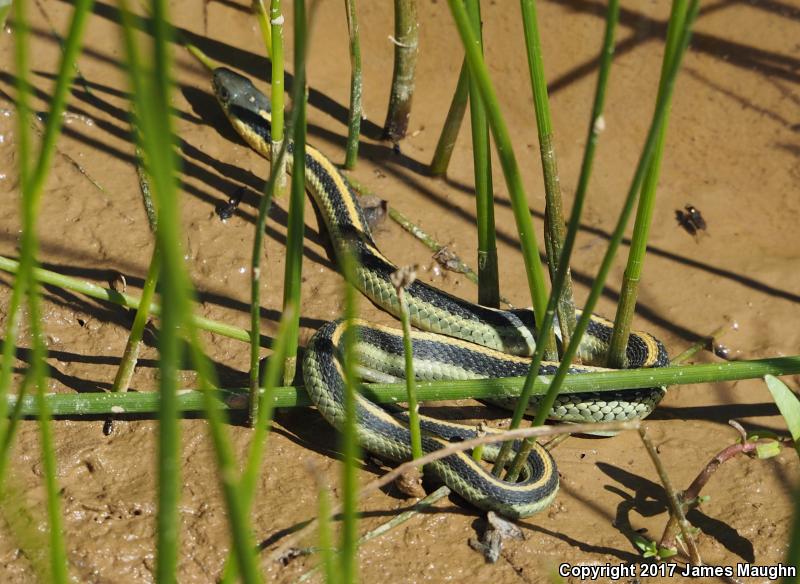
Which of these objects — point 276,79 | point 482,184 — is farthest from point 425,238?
point 276,79

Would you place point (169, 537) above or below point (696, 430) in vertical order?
below

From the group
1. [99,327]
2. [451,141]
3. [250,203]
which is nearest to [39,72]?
[250,203]

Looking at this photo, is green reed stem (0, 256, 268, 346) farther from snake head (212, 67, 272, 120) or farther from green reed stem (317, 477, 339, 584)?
snake head (212, 67, 272, 120)

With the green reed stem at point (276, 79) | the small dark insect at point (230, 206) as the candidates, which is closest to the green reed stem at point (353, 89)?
the small dark insect at point (230, 206)

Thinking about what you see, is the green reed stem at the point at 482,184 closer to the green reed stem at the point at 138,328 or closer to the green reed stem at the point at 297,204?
the green reed stem at the point at 297,204

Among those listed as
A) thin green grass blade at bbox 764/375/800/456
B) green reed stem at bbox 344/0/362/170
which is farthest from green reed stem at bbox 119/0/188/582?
green reed stem at bbox 344/0/362/170

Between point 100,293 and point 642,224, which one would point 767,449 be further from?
point 100,293

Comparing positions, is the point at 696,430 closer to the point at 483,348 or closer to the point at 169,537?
the point at 483,348
